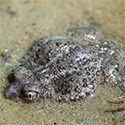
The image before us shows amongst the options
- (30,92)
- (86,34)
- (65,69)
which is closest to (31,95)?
(30,92)

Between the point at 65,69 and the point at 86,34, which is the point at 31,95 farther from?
the point at 86,34

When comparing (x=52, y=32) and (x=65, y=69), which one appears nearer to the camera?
(x=65, y=69)

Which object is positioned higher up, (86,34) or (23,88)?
(23,88)

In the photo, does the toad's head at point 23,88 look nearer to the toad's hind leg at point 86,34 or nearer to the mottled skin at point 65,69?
the mottled skin at point 65,69

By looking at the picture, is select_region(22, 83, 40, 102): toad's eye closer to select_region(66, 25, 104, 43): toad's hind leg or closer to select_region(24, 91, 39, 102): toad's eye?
select_region(24, 91, 39, 102): toad's eye

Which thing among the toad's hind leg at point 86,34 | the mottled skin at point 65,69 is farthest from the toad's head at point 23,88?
the toad's hind leg at point 86,34

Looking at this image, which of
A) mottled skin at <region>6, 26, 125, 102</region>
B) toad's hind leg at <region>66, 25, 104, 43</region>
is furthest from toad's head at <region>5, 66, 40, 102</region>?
toad's hind leg at <region>66, 25, 104, 43</region>

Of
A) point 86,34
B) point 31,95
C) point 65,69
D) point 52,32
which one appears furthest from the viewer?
point 52,32
